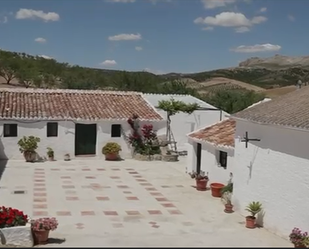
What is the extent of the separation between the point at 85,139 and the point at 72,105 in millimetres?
2828

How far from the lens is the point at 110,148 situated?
1159 inches

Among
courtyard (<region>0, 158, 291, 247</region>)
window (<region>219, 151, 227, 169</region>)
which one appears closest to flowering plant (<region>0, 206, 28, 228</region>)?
courtyard (<region>0, 158, 291, 247</region>)

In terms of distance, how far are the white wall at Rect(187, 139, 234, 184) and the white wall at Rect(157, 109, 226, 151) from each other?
1001cm

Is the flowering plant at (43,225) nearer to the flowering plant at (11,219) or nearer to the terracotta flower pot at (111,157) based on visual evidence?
the flowering plant at (11,219)

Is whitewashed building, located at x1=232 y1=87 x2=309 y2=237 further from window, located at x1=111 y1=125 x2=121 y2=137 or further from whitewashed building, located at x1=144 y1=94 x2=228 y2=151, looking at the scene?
whitewashed building, located at x1=144 y1=94 x2=228 y2=151

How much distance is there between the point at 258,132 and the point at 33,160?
16215mm

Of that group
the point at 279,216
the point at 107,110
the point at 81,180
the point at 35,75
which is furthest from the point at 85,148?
the point at 35,75

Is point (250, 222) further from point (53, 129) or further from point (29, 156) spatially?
point (53, 129)

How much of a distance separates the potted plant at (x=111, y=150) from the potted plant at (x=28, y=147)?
14.2 feet

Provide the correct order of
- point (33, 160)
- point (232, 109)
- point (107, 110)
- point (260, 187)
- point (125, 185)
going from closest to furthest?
point (260, 187)
point (125, 185)
point (33, 160)
point (107, 110)
point (232, 109)

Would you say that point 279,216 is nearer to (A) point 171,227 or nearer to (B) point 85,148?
(A) point 171,227

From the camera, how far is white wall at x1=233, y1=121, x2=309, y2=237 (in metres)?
14.1

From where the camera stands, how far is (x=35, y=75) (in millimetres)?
69000

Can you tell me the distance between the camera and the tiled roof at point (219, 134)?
70.3 ft
